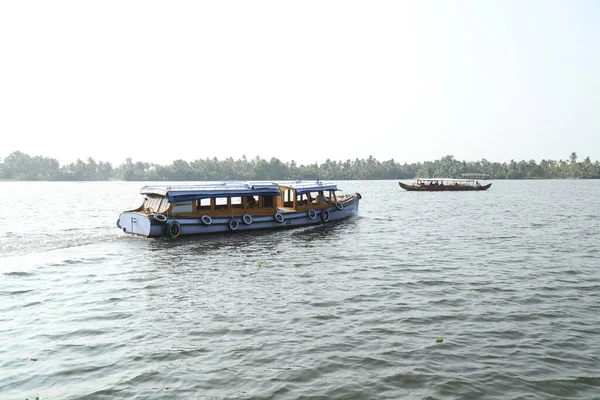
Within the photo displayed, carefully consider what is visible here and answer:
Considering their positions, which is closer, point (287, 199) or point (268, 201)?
point (268, 201)

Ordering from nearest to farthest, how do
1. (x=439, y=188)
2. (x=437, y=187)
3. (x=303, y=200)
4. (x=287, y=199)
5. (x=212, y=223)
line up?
(x=212, y=223)
(x=287, y=199)
(x=303, y=200)
(x=437, y=187)
(x=439, y=188)

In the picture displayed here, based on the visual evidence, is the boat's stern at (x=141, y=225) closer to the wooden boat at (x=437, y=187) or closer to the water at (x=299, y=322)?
the water at (x=299, y=322)

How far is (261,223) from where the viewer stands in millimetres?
33281

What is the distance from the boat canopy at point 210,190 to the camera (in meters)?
29.7

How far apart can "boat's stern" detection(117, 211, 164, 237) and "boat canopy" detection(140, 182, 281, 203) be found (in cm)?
175

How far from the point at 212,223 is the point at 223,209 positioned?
5.97 feet

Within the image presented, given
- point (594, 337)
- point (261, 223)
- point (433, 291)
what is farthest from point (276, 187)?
point (594, 337)

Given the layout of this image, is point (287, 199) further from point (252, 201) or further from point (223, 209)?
point (223, 209)

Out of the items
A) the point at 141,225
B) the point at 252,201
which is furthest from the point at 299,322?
the point at 252,201

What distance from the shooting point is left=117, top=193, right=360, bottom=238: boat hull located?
29.0m

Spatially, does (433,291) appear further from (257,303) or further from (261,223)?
(261,223)

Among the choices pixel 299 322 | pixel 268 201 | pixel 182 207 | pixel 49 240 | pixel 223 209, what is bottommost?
pixel 299 322

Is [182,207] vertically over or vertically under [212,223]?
over

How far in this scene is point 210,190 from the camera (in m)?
31.3
